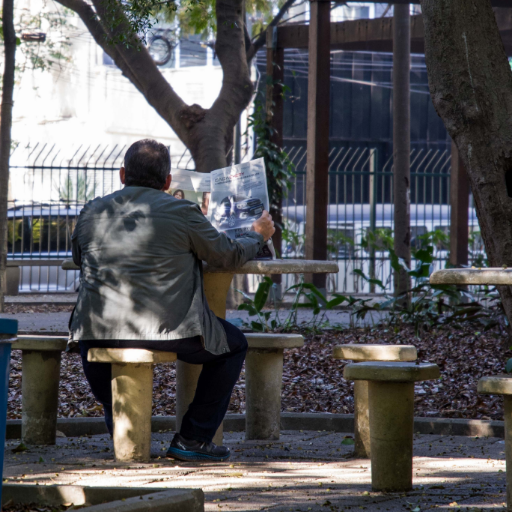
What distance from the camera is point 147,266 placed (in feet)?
11.4

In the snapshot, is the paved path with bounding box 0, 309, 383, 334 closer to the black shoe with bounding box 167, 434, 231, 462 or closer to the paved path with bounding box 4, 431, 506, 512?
the paved path with bounding box 4, 431, 506, 512

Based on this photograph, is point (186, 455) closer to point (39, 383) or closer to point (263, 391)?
point (263, 391)

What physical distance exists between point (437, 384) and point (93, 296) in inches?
131

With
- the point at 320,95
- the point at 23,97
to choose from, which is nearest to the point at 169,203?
the point at 320,95

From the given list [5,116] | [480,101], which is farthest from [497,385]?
[5,116]

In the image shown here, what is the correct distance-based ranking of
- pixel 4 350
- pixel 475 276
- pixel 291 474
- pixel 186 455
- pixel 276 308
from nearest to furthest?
1. pixel 4 350
2. pixel 475 276
3. pixel 291 474
4. pixel 186 455
5. pixel 276 308

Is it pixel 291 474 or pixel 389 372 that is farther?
pixel 291 474

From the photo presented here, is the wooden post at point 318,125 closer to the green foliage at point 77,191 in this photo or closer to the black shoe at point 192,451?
the green foliage at point 77,191

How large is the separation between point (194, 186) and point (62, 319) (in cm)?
684

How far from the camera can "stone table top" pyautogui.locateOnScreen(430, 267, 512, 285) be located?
2.74 metres


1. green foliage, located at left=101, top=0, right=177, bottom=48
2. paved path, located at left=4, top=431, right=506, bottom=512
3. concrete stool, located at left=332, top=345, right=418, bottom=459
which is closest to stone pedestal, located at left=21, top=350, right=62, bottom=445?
paved path, located at left=4, top=431, right=506, bottom=512

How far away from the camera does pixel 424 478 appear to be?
3414 mm

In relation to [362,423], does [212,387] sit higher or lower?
higher

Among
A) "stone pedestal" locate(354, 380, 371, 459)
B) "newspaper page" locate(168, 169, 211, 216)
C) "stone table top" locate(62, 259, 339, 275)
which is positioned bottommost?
"stone pedestal" locate(354, 380, 371, 459)
